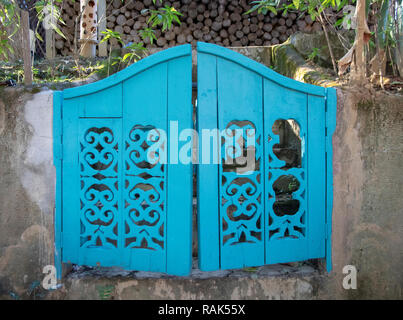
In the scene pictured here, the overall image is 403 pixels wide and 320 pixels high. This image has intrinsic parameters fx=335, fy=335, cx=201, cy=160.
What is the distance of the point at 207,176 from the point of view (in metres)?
2.08

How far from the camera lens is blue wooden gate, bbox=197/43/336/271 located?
6.82 ft

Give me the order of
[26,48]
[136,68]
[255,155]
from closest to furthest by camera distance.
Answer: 1. [136,68]
2. [255,155]
3. [26,48]

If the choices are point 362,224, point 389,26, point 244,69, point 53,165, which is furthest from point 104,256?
point 389,26

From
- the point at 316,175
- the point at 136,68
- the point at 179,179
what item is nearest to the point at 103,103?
the point at 136,68

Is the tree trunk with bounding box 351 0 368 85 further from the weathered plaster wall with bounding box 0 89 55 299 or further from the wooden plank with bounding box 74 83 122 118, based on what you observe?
the weathered plaster wall with bounding box 0 89 55 299

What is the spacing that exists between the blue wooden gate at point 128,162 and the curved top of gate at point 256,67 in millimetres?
141

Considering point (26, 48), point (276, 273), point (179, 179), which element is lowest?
point (276, 273)

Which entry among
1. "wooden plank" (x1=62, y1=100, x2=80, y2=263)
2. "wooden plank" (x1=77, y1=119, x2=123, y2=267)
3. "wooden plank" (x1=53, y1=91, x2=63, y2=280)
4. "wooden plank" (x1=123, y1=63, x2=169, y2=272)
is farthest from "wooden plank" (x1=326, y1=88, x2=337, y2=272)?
"wooden plank" (x1=53, y1=91, x2=63, y2=280)

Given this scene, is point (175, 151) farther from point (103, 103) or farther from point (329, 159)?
point (329, 159)

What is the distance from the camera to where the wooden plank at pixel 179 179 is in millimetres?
2072

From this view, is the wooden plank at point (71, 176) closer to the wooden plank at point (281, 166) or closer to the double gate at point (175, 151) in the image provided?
the double gate at point (175, 151)

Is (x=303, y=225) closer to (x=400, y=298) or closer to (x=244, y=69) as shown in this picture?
(x=400, y=298)

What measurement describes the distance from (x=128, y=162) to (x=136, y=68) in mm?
581

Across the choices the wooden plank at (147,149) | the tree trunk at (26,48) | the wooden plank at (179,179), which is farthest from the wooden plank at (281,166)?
the tree trunk at (26,48)
